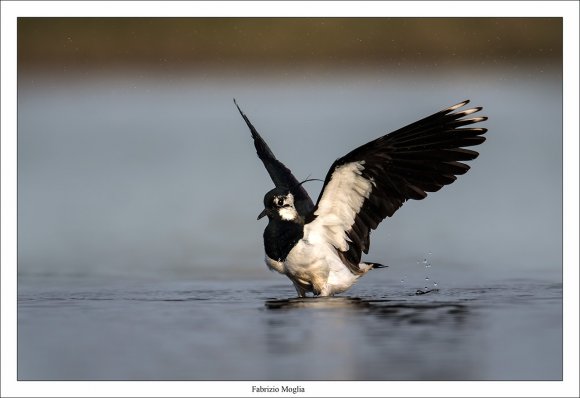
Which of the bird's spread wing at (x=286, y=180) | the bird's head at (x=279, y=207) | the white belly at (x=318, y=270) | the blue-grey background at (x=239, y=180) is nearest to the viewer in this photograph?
the blue-grey background at (x=239, y=180)

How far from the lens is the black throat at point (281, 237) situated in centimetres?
850

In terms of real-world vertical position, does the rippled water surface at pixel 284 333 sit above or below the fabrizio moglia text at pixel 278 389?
above

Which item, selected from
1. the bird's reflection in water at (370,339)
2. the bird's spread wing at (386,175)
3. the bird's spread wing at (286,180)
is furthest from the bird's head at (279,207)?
the bird's reflection in water at (370,339)

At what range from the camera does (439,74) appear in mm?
13172

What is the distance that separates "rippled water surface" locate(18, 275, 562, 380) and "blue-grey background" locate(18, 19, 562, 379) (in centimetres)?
3

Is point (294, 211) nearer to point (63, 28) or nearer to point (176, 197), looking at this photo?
point (176, 197)

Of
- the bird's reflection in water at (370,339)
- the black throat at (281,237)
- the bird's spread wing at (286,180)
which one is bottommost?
the bird's reflection in water at (370,339)

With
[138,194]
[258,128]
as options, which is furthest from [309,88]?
[138,194]

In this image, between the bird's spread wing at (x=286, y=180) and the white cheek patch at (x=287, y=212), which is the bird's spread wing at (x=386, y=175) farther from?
the bird's spread wing at (x=286, y=180)

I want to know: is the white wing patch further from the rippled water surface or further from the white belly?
the rippled water surface

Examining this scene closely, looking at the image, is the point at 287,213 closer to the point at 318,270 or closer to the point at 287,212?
the point at 287,212

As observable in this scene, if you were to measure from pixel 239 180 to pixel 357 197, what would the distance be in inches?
146

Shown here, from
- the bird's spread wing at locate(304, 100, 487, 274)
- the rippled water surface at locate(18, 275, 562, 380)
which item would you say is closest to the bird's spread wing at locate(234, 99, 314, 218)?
the bird's spread wing at locate(304, 100, 487, 274)

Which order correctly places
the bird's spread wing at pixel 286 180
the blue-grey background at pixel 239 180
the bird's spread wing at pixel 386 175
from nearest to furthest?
the blue-grey background at pixel 239 180 < the bird's spread wing at pixel 386 175 < the bird's spread wing at pixel 286 180
